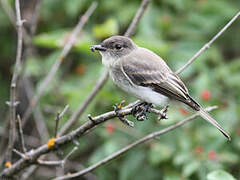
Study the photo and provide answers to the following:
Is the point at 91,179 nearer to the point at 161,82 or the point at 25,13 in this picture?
the point at 161,82

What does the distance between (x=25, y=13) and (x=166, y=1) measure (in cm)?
168

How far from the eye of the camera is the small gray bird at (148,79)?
3324mm

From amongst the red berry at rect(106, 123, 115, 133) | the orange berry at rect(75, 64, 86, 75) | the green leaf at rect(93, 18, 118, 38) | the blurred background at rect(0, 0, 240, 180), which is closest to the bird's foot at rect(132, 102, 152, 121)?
the blurred background at rect(0, 0, 240, 180)

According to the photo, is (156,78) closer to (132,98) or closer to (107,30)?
(132,98)

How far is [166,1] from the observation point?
15.0 ft

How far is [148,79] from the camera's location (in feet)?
11.2

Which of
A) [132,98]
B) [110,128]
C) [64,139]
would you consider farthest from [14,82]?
[132,98]

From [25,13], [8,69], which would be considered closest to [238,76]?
[25,13]

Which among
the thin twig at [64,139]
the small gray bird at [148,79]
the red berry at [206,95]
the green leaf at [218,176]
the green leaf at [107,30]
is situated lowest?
the green leaf at [218,176]

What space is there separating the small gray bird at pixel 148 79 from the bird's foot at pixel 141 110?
5cm

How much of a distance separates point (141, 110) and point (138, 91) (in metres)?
0.23

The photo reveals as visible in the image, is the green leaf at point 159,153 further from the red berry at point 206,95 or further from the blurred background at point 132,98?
the red berry at point 206,95

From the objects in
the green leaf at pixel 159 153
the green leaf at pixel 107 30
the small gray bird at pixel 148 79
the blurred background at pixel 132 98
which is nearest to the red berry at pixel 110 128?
the blurred background at pixel 132 98

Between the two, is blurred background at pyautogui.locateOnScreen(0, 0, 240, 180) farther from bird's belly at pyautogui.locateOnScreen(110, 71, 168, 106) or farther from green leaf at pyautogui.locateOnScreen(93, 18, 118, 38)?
bird's belly at pyautogui.locateOnScreen(110, 71, 168, 106)
